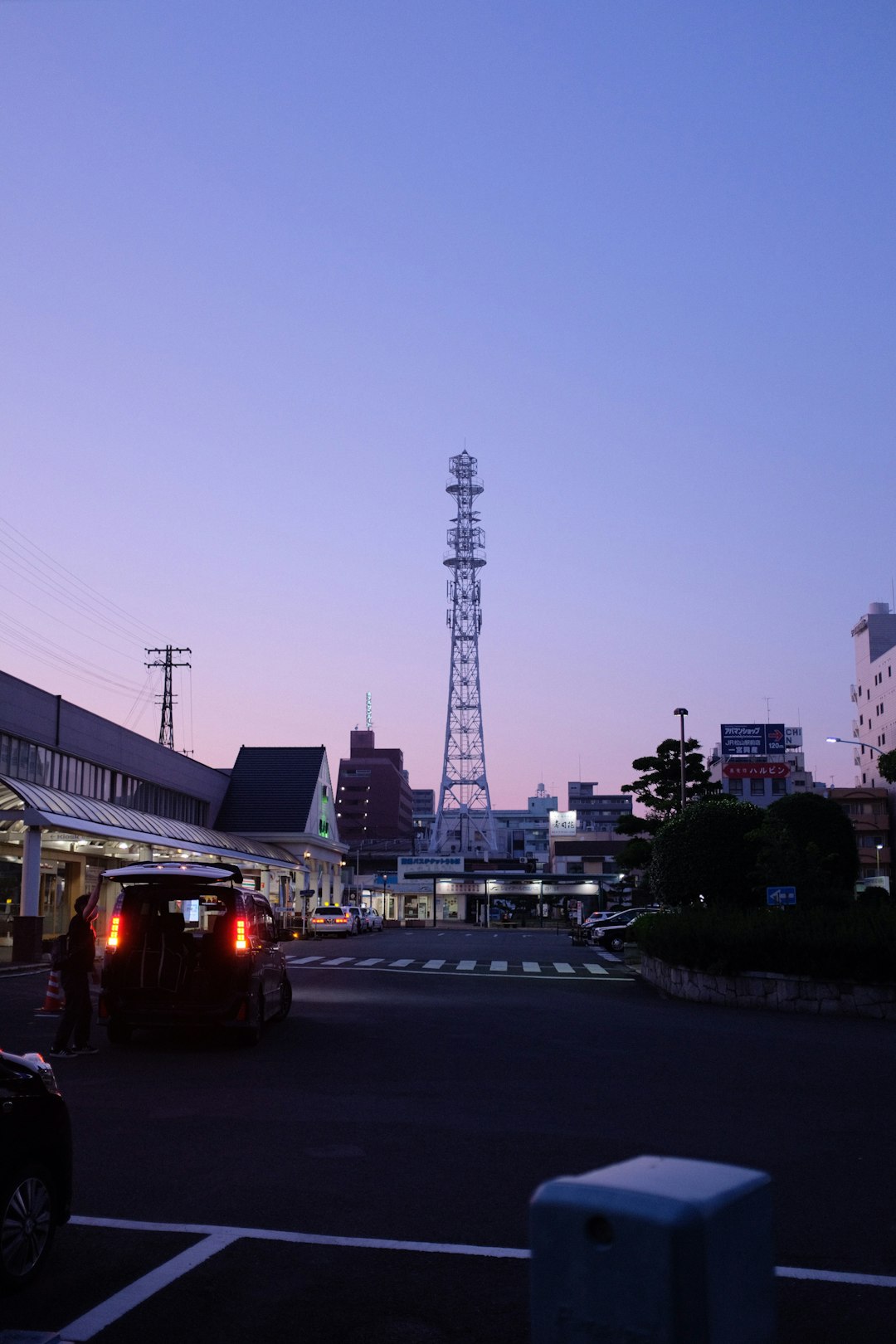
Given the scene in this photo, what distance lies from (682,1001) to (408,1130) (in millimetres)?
14251

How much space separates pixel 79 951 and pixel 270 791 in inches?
2499

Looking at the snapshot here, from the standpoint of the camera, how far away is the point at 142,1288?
5.55 m

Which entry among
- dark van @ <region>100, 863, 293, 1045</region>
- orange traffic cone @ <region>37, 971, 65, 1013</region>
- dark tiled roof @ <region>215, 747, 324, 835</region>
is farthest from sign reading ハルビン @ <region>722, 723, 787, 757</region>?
dark van @ <region>100, 863, 293, 1045</region>

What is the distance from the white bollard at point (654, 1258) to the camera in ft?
6.97

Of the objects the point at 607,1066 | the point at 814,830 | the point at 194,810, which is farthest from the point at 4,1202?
the point at 194,810

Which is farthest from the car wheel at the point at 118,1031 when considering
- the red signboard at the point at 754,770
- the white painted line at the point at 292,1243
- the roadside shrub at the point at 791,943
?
the red signboard at the point at 754,770

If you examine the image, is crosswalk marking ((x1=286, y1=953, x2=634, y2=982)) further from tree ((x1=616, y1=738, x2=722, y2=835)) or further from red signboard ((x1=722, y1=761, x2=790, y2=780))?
red signboard ((x1=722, y1=761, x2=790, y2=780))

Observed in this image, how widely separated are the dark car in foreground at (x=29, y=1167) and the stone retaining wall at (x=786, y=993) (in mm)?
16109

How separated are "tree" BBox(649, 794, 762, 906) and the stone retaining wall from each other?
37.9 ft

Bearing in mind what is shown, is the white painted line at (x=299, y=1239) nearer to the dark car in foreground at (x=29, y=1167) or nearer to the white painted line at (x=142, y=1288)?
the white painted line at (x=142, y=1288)

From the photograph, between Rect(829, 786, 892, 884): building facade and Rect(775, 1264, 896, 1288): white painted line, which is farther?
Rect(829, 786, 892, 884): building facade

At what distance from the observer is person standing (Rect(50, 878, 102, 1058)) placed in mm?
14023

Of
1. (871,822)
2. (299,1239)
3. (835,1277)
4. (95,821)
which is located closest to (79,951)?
(299,1239)

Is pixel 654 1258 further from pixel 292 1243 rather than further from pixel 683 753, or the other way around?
pixel 683 753
